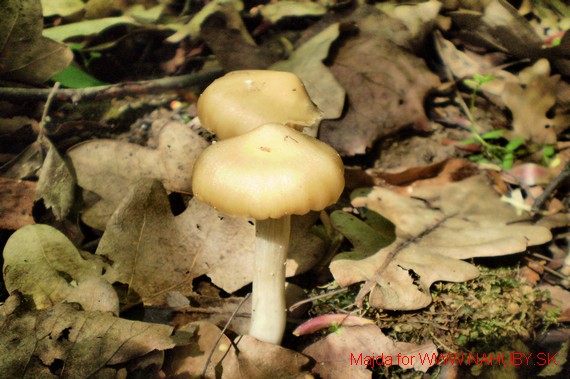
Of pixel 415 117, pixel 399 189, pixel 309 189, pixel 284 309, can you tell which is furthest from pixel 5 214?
pixel 415 117

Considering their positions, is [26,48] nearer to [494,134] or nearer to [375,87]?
[375,87]

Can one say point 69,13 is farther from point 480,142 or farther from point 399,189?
point 480,142

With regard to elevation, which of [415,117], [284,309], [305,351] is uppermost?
[415,117]

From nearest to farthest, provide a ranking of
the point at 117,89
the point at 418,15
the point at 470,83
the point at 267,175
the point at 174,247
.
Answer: the point at 267,175 < the point at 174,247 < the point at 117,89 < the point at 470,83 < the point at 418,15

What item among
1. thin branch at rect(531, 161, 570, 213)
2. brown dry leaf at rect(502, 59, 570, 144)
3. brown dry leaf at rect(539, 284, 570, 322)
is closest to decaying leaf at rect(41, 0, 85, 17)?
brown dry leaf at rect(502, 59, 570, 144)

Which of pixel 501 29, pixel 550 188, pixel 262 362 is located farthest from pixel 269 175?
pixel 501 29

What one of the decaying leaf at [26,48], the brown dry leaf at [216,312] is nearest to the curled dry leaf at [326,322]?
the brown dry leaf at [216,312]
